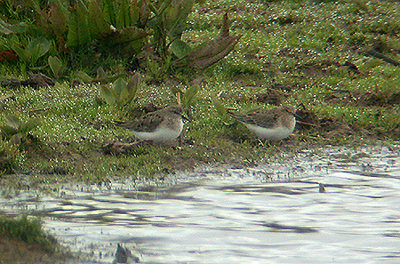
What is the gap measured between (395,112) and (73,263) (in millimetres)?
7131

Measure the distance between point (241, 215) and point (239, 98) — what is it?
15.8 ft

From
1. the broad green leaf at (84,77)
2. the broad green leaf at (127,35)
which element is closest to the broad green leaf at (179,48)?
the broad green leaf at (127,35)

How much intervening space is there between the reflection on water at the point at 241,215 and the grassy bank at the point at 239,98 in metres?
0.67

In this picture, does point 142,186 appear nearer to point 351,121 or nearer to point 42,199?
point 42,199

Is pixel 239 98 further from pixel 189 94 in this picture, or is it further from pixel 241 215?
pixel 241 215

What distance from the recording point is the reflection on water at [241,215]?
16.3ft

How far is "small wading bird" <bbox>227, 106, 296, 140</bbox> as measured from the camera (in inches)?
332

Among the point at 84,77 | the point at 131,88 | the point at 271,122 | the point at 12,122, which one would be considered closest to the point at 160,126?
the point at 271,122

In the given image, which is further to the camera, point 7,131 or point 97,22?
point 97,22

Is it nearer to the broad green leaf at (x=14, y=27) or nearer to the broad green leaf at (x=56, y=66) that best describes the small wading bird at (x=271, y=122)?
the broad green leaf at (x=56, y=66)

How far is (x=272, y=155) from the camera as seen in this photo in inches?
332

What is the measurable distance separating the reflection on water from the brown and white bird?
65 cm

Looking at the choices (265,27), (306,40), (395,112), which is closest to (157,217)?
(395,112)

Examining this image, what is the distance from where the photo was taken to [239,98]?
34.7 ft
